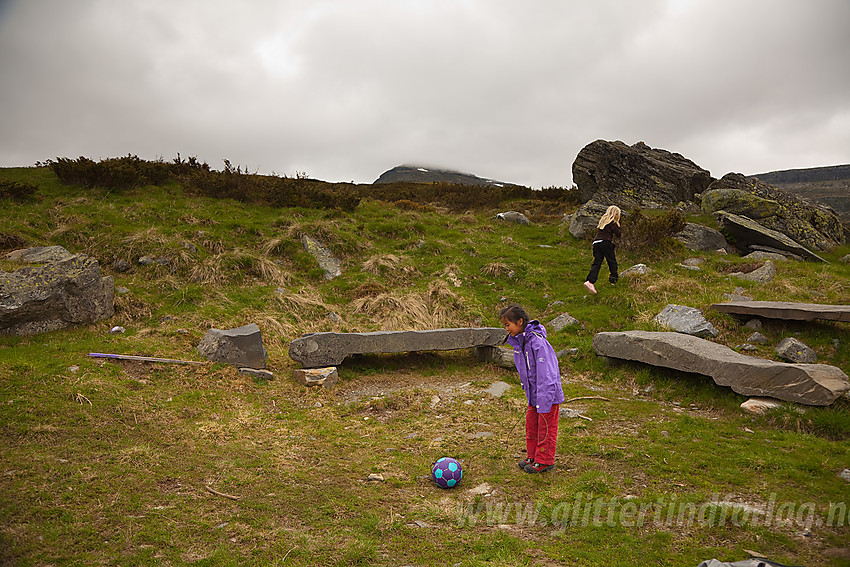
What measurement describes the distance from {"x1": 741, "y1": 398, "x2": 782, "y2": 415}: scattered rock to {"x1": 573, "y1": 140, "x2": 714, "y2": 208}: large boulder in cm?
1338

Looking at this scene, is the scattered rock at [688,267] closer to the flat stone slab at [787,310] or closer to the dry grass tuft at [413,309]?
the flat stone slab at [787,310]

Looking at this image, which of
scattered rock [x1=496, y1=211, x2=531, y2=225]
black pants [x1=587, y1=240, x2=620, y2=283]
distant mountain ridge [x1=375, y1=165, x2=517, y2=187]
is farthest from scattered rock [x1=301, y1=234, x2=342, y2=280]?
distant mountain ridge [x1=375, y1=165, x2=517, y2=187]

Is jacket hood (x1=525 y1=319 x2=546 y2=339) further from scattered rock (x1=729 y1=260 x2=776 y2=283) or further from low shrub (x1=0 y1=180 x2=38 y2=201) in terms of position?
low shrub (x1=0 y1=180 x2=38 y2=201)

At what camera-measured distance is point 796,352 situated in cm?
788

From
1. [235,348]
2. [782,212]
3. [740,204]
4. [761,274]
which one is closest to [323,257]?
[235,348]

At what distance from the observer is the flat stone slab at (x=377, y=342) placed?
351 inches

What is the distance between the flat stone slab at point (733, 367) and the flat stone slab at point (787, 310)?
1.60 metres

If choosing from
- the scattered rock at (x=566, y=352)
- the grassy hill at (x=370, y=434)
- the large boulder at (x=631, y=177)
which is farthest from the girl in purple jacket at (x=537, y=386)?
the large boulder at (x=631, y=177)

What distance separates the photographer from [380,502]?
4602 mm

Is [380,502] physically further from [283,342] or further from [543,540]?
[283,342]

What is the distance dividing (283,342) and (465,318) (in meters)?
4.48

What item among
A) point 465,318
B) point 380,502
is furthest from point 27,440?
point 465,318

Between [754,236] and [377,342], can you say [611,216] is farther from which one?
[377,342]

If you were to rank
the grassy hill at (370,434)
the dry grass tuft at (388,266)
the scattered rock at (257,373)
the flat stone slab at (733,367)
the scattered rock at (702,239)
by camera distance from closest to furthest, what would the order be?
the grassy hill at (370,434) < the flat stone slab at (733,367) < the scattered rock at (257,373) < the dry grass tuft at (388,266) < the scattered rock at (702,239)
